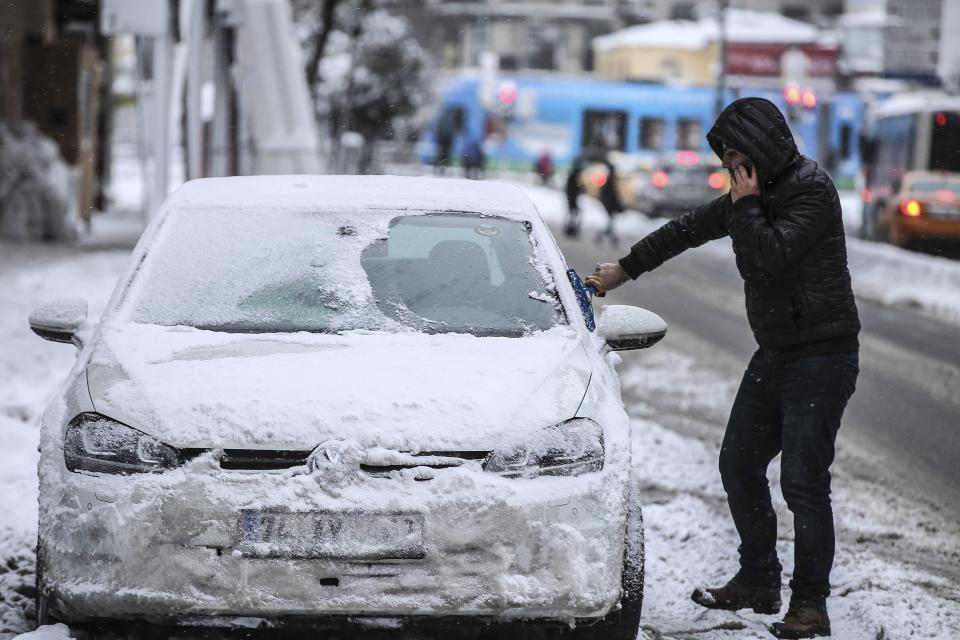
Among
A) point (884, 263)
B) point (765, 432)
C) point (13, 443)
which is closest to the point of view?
point (765, 432)

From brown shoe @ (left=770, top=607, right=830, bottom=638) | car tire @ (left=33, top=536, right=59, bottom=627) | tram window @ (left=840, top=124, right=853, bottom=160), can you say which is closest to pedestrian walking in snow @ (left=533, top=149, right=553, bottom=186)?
tram window @ (left=840, top=124, right=853, bottom=160)

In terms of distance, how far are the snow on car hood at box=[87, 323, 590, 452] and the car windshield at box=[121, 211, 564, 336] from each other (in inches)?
7.0

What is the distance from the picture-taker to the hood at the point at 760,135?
14.9ft

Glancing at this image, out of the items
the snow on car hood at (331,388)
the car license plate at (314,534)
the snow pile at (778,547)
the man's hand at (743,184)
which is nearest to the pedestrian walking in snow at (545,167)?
the snow pile at (778,547)

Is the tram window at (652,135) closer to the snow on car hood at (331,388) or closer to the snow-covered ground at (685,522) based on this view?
the snow-covered ground at (685,522)

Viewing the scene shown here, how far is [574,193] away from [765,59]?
3500 cm

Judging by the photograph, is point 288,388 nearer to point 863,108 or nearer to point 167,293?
point 167,293

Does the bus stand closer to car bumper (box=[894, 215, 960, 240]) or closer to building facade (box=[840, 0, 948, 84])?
car bumper (box=[894, 215, 960, 240])

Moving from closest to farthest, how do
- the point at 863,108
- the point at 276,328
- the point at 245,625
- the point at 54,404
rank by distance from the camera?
the point at 245,625 → the point at 54,404 → the point at 276,328 → the point at 863,108

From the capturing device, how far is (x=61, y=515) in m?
3.83

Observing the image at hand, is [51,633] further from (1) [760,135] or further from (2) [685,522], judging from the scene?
(2) [685,522]

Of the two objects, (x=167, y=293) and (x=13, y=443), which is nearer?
(x=167, y=293)

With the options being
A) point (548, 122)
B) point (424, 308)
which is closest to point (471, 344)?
point (424, 308)

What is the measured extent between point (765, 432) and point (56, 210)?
701 inches
